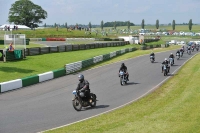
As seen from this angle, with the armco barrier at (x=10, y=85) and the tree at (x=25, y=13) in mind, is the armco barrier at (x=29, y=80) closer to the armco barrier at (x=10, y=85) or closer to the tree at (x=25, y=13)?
the armco barrier at (x=10, y=85)

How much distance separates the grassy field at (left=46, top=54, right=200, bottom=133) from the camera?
11633mm

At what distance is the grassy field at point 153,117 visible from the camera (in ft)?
38.2

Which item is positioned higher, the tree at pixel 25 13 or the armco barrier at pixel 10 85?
the tree at pixel 25 13

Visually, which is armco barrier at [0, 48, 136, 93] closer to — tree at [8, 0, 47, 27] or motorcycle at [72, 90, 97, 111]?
motorcycle at [72, 90, 97, 111]

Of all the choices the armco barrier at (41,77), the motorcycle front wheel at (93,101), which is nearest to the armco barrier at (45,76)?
the armco barrier at (41,77)

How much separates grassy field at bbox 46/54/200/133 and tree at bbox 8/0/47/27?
345 ft

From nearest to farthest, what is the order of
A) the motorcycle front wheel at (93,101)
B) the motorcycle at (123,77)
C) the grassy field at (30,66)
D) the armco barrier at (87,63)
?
1. the motorcycle front wheel at (93,101)
2. the motorcycle at (123,77)
3. the grassy field at (30,66)
4. the armco barrier at (87,63)

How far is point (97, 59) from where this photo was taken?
136ft

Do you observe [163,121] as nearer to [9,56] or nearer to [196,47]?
[9,56]

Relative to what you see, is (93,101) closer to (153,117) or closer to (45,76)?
(153,117)

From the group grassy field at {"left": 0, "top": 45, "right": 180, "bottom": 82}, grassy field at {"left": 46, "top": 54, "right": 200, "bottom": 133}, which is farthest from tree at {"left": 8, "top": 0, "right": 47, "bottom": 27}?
grassy field at {"left": 46, "top": 54, "right": 200, "bottom": 133}

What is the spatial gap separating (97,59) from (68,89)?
19.1m

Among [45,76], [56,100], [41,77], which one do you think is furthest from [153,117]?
[45,76]

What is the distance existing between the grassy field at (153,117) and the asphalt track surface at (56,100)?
1.13 m
